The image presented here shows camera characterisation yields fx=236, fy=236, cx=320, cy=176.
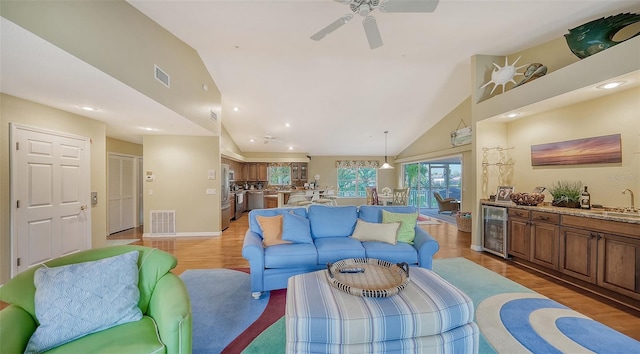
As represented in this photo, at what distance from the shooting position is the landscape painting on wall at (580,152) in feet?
10.1

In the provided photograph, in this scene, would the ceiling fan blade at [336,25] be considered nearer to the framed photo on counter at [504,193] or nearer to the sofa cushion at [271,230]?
the sofa cushion at [271,230]

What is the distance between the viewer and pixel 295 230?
3021 mm

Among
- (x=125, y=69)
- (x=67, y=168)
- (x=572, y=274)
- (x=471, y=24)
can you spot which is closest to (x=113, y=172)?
(x=67, y=168)

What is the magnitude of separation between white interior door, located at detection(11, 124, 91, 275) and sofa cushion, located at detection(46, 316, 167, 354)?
2944 millimetres

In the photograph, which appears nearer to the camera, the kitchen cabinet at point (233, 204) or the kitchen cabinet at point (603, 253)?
the kitchen cabinet at point (603, 253)

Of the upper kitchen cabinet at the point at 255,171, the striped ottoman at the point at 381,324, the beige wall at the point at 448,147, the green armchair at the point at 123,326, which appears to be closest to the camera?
the green armchair at the point at 123,326

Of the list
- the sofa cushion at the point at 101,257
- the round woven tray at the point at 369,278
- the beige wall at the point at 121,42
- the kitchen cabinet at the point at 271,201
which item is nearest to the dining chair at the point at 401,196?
the kitchen cabinet at the point at 271,201

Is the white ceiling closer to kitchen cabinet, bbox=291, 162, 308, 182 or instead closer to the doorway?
kitchen cabinet, bbox=291, 162, 308, 182

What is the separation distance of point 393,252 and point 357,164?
294 inches

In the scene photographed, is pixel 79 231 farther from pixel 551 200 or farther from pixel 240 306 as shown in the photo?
pixel 551 200

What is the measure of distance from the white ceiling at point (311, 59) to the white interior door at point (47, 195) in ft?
1.82

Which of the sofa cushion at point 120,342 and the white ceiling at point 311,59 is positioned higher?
the white ceiling at point 311,59

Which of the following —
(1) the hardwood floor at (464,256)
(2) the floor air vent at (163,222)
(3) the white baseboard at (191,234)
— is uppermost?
(2) the floor air vent at (163,222)

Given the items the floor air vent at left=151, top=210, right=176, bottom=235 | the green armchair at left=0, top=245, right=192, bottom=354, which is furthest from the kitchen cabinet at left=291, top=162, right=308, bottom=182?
the green armchair at left=0, top=245, right=192, bottom=354
